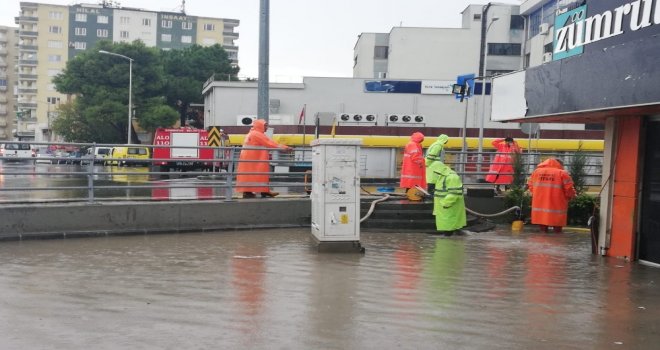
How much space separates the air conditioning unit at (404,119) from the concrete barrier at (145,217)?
37347 millimetres

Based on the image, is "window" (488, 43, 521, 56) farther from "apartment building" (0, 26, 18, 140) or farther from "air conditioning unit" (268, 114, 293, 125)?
"apartment building" (0, 26, 18, 140)

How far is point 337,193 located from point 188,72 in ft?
216

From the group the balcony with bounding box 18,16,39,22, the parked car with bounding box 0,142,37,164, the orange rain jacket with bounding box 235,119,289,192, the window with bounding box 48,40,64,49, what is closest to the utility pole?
the orange rain jacket with bounding box 235,119,289,192

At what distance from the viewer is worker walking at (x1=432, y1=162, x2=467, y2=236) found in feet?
38.0

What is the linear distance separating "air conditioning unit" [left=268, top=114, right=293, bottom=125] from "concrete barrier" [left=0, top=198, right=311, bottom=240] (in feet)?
114

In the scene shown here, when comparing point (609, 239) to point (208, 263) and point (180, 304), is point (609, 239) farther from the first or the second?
point (180, 304)

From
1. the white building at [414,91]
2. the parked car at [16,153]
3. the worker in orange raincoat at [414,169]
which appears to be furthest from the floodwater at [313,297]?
the white building at [414,91]

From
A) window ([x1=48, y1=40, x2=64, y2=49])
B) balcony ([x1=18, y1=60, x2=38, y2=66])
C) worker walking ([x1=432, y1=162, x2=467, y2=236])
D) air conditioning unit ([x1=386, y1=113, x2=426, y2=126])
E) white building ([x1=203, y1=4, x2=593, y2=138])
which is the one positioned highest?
window ([x1=48, y1=40, x2=64, y2=49])

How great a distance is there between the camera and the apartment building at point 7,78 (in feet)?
404

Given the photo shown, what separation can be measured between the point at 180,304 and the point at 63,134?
69888 mm

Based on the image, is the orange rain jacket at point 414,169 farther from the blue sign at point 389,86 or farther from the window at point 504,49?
the window at point 504,49

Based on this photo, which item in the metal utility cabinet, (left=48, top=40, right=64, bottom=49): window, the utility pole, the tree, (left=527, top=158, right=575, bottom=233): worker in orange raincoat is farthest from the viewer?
(left=48, top=40, right=64, bottom=49): window

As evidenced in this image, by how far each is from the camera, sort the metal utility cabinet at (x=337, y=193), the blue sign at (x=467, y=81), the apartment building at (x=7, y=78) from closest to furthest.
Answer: the metal utility cabinet at (x=337, y=193) < the blue sign at (x=467, y=81) < the apartment building at (x=7, y=78)

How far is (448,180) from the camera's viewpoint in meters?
11.5
